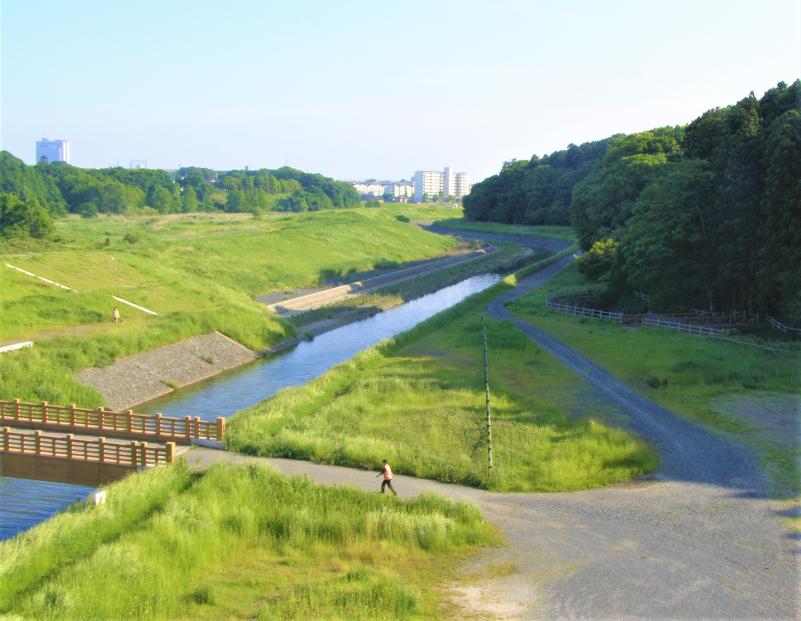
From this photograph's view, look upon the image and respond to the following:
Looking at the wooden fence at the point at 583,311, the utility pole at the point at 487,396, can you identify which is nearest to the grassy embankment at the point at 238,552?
the utility pole at the point at 487,396

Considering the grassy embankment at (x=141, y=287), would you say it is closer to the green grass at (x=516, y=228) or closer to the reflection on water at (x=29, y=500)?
the reflection on water at (x=29, y=500)

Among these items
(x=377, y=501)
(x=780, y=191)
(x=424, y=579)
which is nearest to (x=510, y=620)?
(x=424, y=579)

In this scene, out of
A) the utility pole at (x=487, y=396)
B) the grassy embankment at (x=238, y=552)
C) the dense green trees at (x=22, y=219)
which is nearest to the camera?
the grassy embankment at (x=238, y=552)

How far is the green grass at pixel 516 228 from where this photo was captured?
131000 mm

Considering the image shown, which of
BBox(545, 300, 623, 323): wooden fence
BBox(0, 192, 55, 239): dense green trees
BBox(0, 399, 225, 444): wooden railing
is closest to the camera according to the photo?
BBox(0, 399, 225, 444): wooden railing

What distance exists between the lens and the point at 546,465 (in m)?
25.3

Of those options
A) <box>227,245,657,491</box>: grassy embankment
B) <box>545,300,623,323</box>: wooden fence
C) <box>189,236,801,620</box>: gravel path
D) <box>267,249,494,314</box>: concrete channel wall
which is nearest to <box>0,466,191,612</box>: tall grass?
<box>189,236,801,620</box>: gravel path

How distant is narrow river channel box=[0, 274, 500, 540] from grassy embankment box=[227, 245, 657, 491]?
11.4ft

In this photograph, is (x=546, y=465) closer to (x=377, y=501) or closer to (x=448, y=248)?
(x=377, y=501)

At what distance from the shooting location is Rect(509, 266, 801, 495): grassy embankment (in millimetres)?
27688

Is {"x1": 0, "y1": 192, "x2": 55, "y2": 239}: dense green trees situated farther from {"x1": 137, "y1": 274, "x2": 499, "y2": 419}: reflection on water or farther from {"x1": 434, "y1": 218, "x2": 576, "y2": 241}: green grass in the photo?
{"x1": 434, "y1": 218, "x2": 576, "y2": 241}: green grass

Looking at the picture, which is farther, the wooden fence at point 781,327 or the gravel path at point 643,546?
the wooden fence at point 781,327

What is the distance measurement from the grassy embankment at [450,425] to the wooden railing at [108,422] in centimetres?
129

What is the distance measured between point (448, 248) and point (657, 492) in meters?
112
